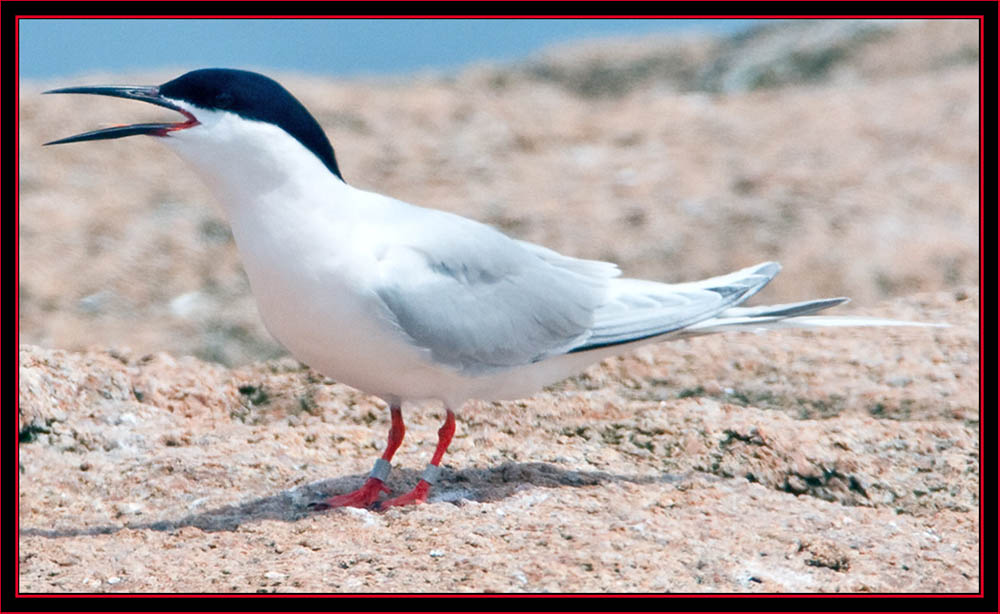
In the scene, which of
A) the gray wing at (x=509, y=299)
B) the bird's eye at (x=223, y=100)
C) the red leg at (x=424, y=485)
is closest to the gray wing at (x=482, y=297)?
the gray wing at (x=509, y=299)

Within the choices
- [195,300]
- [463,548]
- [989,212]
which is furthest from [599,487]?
[195,300]

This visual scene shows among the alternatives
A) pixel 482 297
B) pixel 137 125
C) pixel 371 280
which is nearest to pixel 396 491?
pixel 482 297

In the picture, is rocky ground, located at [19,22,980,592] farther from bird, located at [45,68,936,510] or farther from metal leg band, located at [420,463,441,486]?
bird, located at [45,68,936,510]

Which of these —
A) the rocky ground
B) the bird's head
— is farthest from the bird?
the rocky ground

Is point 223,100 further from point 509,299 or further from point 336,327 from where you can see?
point 509,299

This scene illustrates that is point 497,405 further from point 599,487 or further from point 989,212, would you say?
point 989,212
